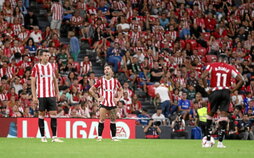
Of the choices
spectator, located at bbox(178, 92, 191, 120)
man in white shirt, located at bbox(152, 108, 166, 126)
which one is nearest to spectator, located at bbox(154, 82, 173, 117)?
spectator, located at bbox(178, 92, 191, 120)

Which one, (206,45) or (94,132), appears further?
(206,45)

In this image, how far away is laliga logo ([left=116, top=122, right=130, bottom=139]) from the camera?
21688 millimetres

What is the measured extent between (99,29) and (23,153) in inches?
599

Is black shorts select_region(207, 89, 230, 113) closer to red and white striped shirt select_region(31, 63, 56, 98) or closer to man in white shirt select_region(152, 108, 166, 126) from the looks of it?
red and white striped shirt select_region(31, 63, 56, 98)

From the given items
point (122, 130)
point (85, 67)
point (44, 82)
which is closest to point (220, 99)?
point (44, 82)

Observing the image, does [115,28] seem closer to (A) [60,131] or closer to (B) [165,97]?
(B) [165,97]

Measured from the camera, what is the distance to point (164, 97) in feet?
80.9

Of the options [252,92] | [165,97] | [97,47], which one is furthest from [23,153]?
[252,92]

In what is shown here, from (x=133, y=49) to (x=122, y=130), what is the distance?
6.14 m

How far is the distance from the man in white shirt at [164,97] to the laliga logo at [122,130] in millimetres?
3091

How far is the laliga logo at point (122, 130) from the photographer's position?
21.7m

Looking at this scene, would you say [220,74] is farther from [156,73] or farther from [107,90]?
[156,73]

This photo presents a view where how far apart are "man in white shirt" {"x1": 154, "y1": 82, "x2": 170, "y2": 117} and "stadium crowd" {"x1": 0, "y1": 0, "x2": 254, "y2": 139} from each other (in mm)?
40

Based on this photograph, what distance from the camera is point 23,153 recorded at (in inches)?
475
